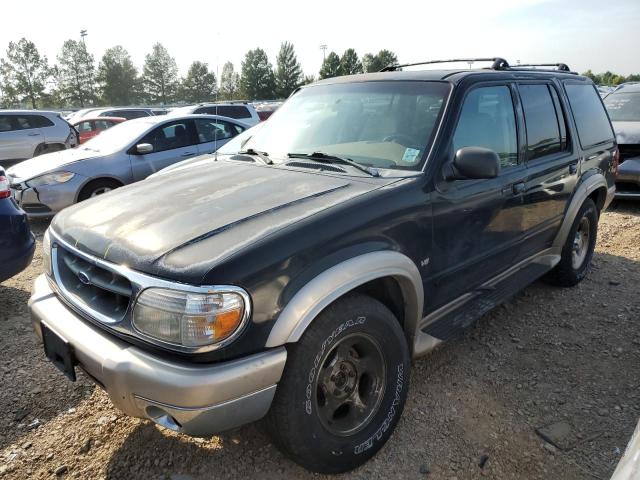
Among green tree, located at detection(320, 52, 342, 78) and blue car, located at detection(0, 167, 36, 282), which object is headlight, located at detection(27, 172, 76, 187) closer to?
blue car, located at detection(0, 167, 36, 282)

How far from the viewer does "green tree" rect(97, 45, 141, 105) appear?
67.1 metres

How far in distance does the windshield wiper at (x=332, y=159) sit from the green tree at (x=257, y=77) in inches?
2084

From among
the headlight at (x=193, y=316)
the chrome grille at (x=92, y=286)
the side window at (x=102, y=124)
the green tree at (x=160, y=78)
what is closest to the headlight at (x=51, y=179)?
the chrome grille at (x=92, y=286)

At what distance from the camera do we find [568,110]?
13.4 ft

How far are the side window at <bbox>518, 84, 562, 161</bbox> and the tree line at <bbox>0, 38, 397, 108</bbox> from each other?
55.0m

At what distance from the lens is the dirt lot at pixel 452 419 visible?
2.47 meters

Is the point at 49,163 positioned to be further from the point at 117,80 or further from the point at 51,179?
the point at 117,80

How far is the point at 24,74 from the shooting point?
6281 cm

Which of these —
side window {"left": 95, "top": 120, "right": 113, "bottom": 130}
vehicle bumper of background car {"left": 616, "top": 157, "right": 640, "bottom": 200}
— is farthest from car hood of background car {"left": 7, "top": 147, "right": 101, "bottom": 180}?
side window {"left": 95, "top": 120, "right": 113, "bottom": 130}

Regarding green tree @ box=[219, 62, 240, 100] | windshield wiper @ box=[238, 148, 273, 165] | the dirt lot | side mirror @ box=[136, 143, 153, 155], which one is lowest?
the dirt lot

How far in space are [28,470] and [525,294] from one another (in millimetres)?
4021

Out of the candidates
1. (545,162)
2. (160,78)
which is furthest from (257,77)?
(545,162)

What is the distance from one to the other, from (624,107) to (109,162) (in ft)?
28.2

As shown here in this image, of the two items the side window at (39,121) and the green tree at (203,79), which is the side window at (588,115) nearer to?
the green tree at (203,79)
